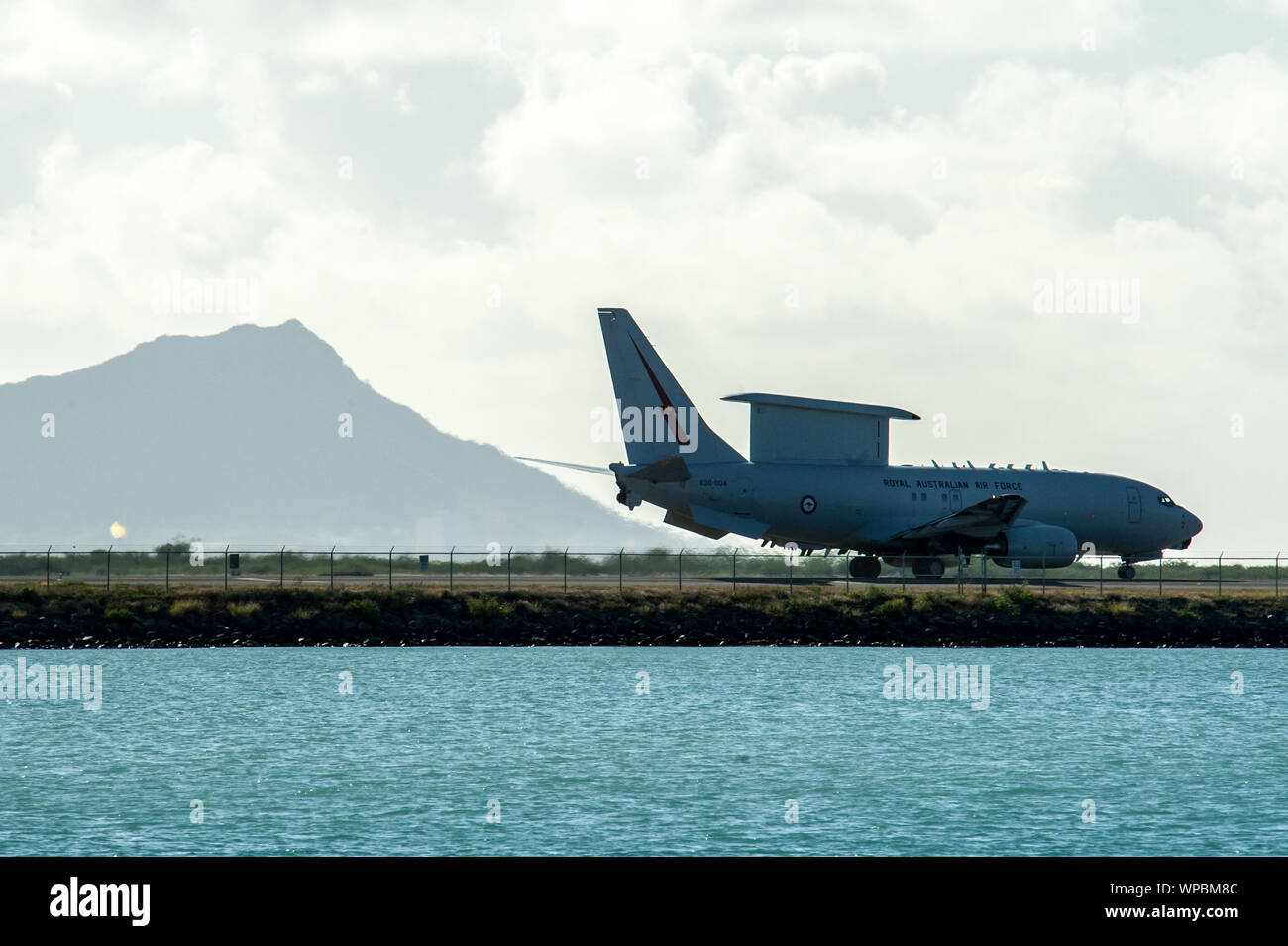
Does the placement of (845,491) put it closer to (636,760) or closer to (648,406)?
(648,406)

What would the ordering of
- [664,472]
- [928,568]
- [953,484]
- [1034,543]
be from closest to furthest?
[664,472] → [1034,543] → [953,484] → [928,568]

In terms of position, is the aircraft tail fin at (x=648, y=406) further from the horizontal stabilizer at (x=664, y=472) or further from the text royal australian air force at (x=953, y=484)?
the text royal australian air force at (x=953, y=484)

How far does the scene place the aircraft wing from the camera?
6419 cm

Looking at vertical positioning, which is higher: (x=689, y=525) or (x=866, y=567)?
(x=689, y=525)

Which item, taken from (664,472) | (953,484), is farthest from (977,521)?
(664,472)

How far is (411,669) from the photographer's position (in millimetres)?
50312

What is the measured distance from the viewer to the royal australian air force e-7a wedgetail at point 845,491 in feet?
207

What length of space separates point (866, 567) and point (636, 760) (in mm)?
38159

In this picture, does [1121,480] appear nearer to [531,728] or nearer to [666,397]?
[666,397]

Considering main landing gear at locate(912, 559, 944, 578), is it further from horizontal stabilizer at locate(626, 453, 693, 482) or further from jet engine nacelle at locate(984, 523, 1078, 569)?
horizontal stabilizer at locate(626, 453, 693, 482)

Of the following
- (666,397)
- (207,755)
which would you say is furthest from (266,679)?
(666,397)

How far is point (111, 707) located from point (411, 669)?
10.9 m

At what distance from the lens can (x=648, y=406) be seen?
210ft
